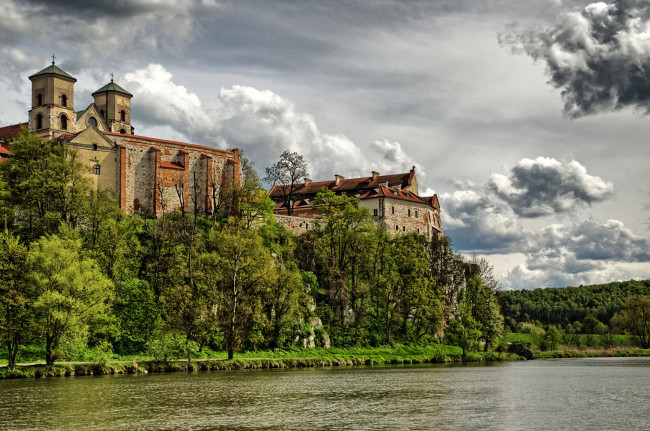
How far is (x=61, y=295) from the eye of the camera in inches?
1631

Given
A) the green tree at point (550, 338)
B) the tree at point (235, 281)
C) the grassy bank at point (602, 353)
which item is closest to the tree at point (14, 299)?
the tree at point (235, 281)

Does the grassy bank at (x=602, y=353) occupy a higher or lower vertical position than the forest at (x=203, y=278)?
lower

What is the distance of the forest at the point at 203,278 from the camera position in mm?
42625

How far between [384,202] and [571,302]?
97.2 m

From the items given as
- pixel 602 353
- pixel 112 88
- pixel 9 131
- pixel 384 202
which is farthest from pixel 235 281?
pixel 602 353

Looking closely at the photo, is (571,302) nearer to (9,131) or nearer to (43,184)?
(9,131)

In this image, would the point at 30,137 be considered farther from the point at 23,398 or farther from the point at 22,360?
the point at 23,398

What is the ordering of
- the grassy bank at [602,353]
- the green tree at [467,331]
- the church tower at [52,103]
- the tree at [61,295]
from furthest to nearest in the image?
the grassy bank at [602,353]
the church tower at [52,103]
the green tree at [467,331]
the tree at [61,295]

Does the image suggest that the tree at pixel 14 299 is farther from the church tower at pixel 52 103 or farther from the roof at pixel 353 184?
the roof at pixel 353 184

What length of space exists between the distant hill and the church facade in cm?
9532

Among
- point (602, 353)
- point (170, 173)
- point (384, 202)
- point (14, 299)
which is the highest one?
point (170, 173)

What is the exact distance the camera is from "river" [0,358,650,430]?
23312mm

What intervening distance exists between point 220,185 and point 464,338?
3214cm

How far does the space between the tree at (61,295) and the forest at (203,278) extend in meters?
0.09
